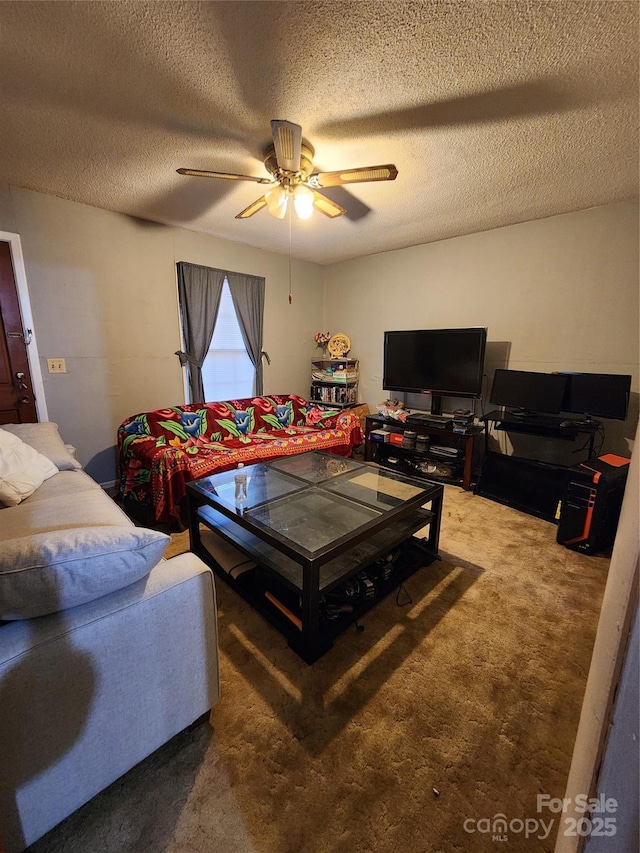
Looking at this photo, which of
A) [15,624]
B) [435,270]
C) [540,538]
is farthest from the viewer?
[435,270]

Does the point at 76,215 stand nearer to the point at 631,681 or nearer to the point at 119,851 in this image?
the point at 119,851

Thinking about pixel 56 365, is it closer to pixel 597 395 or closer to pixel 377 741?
pixel 377 741

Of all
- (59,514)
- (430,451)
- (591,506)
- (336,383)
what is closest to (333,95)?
(59,514)

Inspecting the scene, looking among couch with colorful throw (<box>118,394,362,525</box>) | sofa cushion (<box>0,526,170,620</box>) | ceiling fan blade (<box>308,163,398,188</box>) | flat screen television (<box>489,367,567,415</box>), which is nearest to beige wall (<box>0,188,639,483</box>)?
flat screen television (<box>489,367,567,415</box>)

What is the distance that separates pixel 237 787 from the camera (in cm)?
103

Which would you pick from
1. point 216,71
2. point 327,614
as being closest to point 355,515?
point 327,614

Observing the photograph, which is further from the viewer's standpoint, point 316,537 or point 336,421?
point 336,421

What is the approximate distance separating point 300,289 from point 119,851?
14.8 feet

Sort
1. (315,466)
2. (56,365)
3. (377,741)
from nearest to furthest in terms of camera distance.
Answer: (377,741), (315,466), (56,365)

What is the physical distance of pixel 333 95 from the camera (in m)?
1.57

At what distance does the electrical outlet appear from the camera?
277 cm

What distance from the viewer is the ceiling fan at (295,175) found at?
1.63 metres

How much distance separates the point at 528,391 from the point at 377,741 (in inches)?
109

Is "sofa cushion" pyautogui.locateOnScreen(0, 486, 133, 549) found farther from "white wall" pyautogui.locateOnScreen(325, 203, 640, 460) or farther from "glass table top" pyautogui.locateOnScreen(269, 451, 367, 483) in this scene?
"white wall" pyautogui.locateOnScreen(325, 203, 640, 460)
